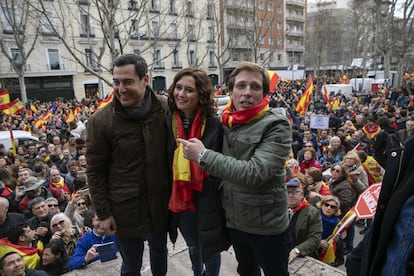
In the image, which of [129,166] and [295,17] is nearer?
[129,166]

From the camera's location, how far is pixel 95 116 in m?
1.88

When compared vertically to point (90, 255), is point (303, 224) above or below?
above

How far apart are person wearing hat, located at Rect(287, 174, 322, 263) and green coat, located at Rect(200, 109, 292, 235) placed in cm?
161

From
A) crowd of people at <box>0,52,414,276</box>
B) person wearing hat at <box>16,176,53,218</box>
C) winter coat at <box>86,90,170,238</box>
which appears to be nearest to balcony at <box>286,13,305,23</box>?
person wearing hat at <box>16,176,53,218</box>

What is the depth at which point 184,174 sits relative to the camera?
5.92 feet

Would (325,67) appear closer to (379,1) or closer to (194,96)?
(379,1)

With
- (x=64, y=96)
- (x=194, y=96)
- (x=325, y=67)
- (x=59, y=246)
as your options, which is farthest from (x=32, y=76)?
(x=325, y=67)

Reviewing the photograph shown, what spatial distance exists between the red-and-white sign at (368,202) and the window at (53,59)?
31.3 m

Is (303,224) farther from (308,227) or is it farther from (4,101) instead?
(4,101)

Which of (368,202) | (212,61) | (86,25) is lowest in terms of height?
(368,202)

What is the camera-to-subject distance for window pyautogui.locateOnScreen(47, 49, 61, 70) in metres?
28.3

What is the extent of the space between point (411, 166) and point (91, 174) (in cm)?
172

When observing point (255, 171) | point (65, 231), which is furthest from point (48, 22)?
point (255, 171)

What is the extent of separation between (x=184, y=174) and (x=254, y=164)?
0.48 m
